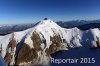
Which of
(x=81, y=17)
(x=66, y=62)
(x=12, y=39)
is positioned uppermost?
(x=81, y=17)

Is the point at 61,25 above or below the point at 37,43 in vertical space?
above

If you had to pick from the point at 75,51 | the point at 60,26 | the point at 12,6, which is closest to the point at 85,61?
the point at 75,51

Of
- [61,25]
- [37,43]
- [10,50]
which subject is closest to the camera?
[61,25]

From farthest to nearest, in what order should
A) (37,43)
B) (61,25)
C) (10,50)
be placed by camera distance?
(10,50), (37,43), (61,25)

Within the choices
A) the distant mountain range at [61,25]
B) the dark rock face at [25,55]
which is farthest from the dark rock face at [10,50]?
the distant mountain range at [61,25]

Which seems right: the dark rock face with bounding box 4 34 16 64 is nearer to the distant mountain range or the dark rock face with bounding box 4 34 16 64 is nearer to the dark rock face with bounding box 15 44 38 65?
the dark rock face with bounding box 15 44 38 65

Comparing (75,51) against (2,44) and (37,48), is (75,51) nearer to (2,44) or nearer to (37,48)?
(37,48)

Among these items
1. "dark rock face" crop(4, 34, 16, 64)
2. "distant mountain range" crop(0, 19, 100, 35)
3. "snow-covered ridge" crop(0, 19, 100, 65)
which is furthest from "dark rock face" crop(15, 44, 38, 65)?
"distant mountain range" crop(0, 19, 100, 35)

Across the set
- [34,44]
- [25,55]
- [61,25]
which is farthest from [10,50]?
[61,25]

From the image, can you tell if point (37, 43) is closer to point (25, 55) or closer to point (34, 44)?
point (34, 44)
